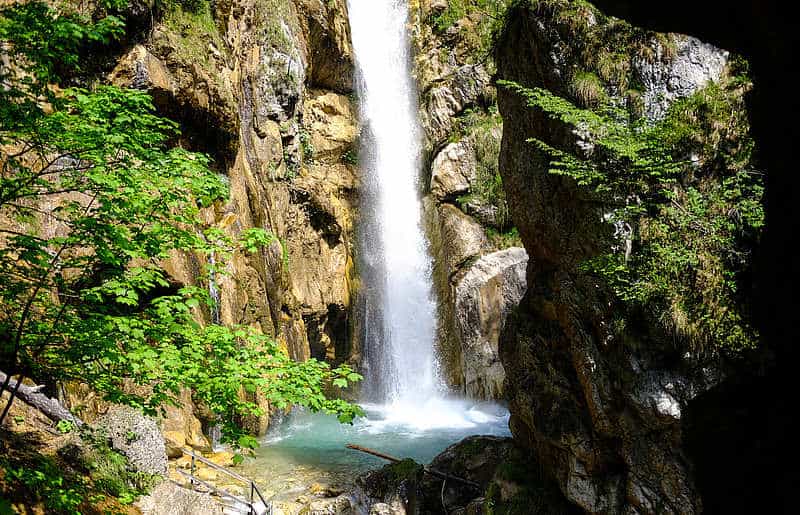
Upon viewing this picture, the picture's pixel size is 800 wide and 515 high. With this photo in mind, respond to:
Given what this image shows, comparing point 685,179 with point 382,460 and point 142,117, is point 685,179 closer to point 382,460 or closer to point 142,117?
point 142,117

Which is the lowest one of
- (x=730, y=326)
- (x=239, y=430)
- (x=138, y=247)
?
(x=239, y=430)

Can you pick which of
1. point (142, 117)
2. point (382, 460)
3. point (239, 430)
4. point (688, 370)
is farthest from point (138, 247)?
point (382, 460)

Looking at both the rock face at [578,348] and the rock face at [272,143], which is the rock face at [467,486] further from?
the rock face at [272,143]

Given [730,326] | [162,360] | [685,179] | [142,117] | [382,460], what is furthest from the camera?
[382,460]

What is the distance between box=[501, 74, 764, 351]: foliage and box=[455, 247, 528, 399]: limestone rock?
1021 centimetres

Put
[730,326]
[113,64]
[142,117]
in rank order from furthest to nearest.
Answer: [113,64] → [730,326] → [142,117]

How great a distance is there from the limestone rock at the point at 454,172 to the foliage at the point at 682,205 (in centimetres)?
1354

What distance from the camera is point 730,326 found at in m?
5.63

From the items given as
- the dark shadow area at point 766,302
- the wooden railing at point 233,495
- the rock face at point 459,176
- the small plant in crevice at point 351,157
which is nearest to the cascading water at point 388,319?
the small plant in crevice at point 351,157

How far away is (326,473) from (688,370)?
7.79m

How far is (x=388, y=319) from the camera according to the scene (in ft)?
65.1

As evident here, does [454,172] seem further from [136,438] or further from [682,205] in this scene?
[136,438]

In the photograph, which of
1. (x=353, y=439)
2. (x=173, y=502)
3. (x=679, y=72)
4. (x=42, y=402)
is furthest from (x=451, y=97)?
(x=42, y=402)

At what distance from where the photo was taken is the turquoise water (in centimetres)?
1106
